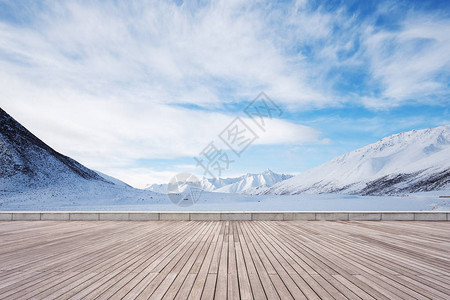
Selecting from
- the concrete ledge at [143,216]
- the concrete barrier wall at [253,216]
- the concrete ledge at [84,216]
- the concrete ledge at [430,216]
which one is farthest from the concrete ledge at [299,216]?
the concrete ledge at [84,216]

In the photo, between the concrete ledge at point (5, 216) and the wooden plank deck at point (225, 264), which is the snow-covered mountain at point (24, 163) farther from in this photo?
the wooden plank deck at point (225, 264)

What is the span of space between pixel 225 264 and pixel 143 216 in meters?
6.18

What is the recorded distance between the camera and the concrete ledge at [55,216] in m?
9.94

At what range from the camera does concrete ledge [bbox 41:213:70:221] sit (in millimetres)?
9938

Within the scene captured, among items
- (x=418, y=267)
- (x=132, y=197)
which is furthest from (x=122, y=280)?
(x=132, y=197)

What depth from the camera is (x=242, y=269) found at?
4.16 m

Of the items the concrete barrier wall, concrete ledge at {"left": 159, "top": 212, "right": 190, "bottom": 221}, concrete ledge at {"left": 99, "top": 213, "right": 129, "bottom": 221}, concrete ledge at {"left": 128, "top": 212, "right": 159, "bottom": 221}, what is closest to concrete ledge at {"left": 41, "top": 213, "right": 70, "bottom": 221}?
the concrete barrier wall

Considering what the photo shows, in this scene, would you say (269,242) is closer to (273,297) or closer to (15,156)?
(273,297)

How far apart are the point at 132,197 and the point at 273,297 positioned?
5341 centimetres

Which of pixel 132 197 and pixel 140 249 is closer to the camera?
pixel 140 249

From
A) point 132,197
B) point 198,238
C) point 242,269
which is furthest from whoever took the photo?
point 132,197

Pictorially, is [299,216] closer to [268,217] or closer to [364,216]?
[268,217]

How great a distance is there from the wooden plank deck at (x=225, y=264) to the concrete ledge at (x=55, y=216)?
98.8 inches

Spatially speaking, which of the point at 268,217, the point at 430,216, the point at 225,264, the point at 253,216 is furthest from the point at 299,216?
the point at 225,264
